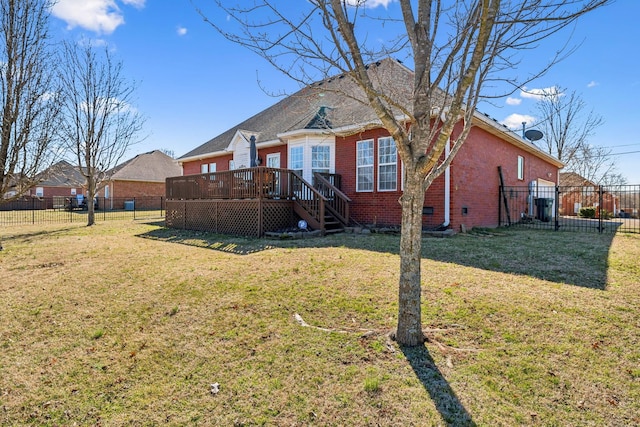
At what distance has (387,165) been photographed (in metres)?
11.0

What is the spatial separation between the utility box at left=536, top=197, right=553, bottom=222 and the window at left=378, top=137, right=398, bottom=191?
935cm

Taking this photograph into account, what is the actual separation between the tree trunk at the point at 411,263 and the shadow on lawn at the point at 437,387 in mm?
146

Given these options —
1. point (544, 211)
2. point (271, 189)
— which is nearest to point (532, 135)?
point (544, 211)

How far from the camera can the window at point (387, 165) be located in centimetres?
1085

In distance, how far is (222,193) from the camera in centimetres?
Answer: 1148

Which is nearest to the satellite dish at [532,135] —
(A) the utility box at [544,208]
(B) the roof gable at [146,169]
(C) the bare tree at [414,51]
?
(A) the utility box at [544,208]

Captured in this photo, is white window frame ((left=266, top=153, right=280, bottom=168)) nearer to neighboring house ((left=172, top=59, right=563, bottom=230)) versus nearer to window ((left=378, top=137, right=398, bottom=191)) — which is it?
neighboring house ((left=172, top=59, right=563, bottom=230))

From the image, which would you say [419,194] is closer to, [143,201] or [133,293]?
[133,293]

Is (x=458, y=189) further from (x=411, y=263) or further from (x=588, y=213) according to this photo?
Result: (x=588, y=213)

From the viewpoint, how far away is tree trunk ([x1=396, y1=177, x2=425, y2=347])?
3.25m

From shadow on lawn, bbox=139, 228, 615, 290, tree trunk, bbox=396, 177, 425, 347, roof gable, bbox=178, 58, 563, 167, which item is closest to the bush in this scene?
roof gable, bbox=178, 58, 563, 167

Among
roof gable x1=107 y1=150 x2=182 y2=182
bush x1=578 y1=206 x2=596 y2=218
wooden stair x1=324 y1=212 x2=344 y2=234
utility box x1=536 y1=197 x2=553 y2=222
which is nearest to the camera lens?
wooden stair x1=324 y1=212 x2=344 y2=234

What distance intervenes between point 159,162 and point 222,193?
91.0ft

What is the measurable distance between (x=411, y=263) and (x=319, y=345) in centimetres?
123
